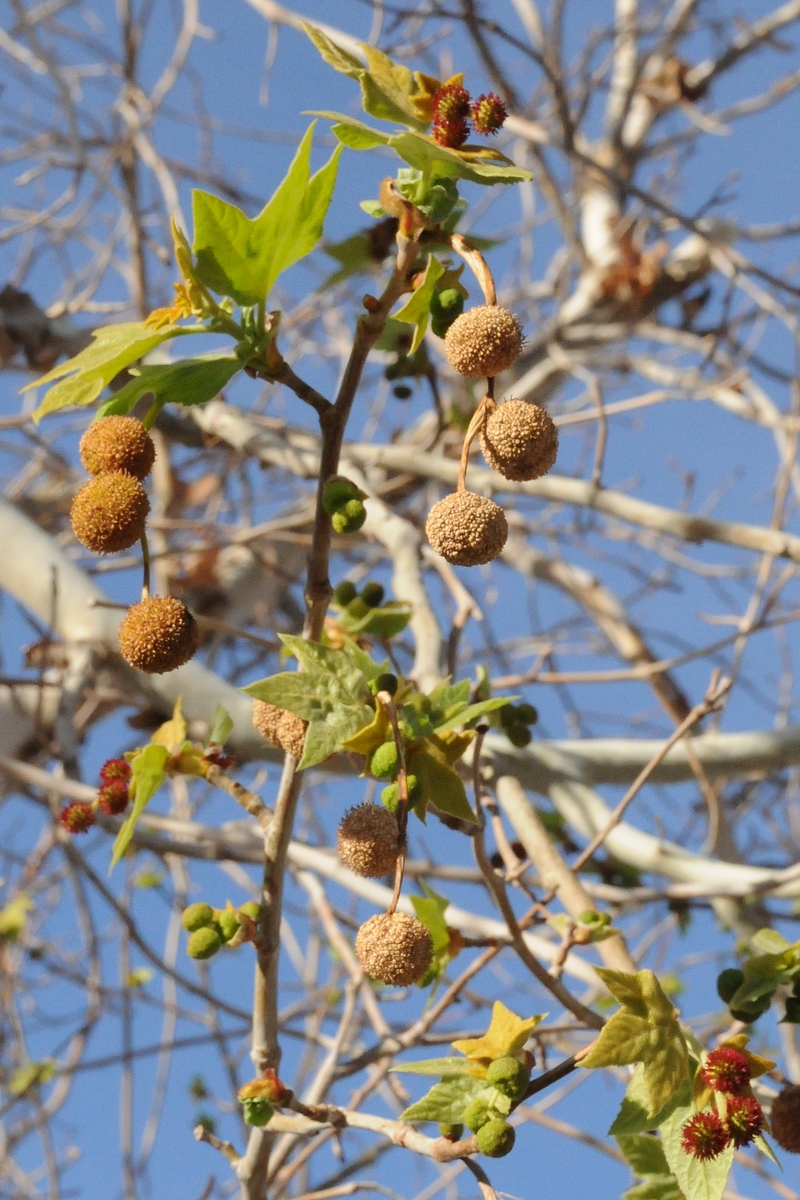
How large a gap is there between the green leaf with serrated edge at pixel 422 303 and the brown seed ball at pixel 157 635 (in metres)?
0.29

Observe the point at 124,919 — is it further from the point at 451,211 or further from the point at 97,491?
the point at 451,211

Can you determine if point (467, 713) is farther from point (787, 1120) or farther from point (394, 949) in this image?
point (787, 1120)

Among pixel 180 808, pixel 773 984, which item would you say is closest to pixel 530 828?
pixel 773 984

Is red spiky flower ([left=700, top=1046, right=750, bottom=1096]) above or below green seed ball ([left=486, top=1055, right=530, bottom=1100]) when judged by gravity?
above

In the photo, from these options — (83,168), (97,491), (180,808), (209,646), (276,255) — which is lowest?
(97,491)

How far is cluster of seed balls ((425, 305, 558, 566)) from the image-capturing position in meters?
0.79

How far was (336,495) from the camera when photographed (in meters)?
0.91

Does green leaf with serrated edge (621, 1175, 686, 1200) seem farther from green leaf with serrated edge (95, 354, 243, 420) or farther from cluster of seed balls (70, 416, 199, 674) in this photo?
green leaf with serrated edge (95, 354, 243, 420)

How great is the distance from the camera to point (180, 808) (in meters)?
3.10

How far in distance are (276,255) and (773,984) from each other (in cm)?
83

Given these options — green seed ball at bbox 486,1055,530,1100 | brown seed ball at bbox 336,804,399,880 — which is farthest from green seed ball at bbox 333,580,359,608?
green seed ball at bbox 486,1055,530,1100

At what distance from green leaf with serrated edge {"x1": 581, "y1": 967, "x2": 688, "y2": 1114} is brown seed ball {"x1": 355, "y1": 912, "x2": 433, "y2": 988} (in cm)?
15

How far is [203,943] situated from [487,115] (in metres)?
0.77

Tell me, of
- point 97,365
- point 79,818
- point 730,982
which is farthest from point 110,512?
point 730,982
